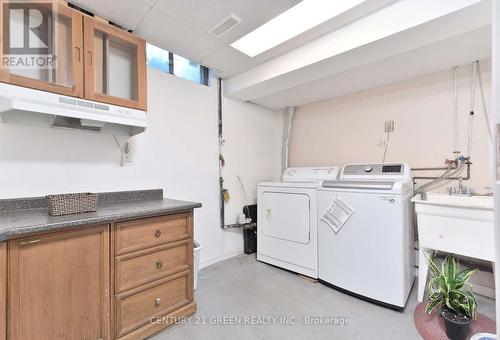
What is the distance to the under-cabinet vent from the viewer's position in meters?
1.91

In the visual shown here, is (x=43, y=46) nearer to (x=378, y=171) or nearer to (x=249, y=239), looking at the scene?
(x=249, y=239)

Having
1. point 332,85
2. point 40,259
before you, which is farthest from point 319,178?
point 40,259

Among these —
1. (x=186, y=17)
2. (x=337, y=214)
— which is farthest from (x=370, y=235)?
(x=186, y=17)

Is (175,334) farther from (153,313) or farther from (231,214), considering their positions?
(231,214)

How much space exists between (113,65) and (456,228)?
299 cm

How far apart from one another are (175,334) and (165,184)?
1.33m

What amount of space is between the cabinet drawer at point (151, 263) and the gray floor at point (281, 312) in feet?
1.40

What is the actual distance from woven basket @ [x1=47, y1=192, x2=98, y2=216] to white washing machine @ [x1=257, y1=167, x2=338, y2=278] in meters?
1.88

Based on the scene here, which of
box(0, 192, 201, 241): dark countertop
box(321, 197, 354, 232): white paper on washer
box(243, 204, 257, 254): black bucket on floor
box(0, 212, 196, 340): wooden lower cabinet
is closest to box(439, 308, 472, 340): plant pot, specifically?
box(321, 197, 354, 232): white paper on washer

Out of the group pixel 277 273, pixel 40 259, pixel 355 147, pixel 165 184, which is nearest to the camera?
pixel 40 259

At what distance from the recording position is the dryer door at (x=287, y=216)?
2615 mm

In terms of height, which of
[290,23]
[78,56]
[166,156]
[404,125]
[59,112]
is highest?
[290,23]

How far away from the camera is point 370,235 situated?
212 centimetres

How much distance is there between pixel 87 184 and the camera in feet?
6.45
